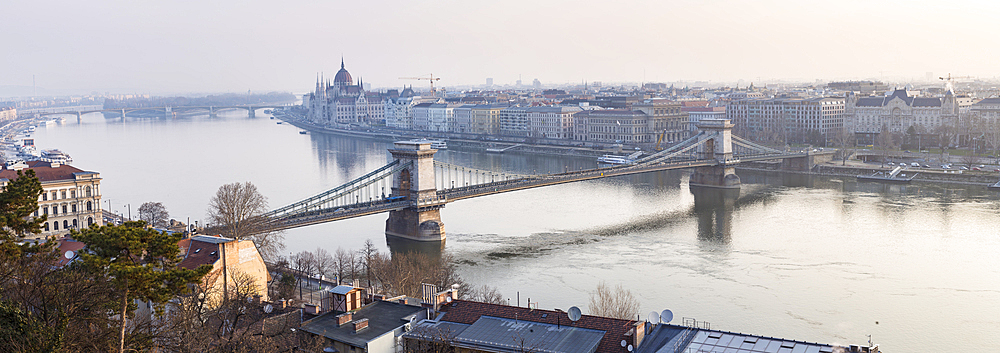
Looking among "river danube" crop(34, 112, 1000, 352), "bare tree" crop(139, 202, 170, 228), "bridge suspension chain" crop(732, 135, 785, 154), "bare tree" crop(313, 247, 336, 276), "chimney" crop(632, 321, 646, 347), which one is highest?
"bridge suspension chain" crop(732, 135, 785, 154)

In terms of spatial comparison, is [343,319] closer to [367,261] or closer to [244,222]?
[367,261]

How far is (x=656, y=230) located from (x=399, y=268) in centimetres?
1088

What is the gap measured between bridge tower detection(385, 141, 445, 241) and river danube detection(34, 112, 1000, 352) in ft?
1.97

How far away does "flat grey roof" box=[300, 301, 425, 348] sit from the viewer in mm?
9602

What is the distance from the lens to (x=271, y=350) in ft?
27.7

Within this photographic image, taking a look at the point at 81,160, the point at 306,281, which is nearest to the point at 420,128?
the point at 81,160

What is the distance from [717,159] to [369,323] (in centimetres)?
2742

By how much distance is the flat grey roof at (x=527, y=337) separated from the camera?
362 inches

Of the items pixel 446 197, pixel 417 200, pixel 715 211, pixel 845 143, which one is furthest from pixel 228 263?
pixel 845 143

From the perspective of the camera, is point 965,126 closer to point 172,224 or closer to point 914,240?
point 914,240

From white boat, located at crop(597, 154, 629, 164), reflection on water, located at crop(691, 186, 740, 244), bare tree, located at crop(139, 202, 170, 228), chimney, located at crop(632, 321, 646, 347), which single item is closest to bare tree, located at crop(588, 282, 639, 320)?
chimney, located at crop(632, 321, 646, 347)

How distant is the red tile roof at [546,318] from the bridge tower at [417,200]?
492 inches

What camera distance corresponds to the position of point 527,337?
9516 millimetres

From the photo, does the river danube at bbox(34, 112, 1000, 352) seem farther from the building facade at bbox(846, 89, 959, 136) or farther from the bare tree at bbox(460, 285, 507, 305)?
the building facade at bbox(846, 89, 959, 136)
